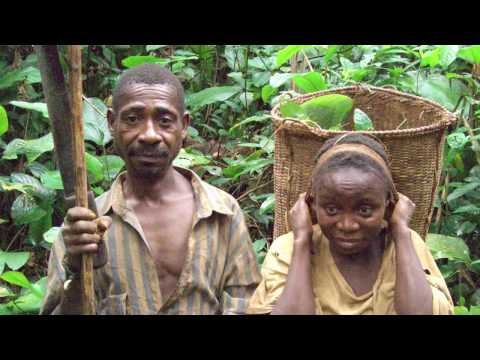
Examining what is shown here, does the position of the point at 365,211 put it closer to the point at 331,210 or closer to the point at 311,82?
the point at 331,210

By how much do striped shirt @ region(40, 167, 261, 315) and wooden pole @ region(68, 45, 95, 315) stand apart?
0.54 m

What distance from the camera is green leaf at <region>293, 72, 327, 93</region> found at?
3.96 meters

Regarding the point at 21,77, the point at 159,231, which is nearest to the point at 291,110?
the point at 159,231

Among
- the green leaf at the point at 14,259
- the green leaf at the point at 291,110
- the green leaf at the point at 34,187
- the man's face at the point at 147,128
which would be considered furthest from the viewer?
the green leaf at the point at 34,187

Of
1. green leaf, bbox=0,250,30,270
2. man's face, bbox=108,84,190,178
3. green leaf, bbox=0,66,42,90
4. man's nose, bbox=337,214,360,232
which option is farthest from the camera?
green leaf, bbox=0,66,42,90

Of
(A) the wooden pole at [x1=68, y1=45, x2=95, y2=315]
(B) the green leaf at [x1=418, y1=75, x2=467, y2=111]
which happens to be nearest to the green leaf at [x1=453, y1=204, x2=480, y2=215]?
(B) the green leaf at [x1=418, y1=75, x2=467, y2=111]

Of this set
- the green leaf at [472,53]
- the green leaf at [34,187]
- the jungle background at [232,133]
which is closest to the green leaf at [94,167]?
the jungle background at [232,133]

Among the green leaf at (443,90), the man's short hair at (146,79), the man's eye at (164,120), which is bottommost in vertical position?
the man's eye at (164,120)

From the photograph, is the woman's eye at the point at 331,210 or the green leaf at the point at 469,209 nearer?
the woman's eye at the point at 331,210

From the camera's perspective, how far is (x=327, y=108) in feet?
11.7

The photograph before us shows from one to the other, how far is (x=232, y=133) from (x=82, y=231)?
8.37ft

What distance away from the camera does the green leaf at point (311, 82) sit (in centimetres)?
396

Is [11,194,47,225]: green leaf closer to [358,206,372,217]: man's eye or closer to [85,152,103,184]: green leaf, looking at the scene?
[85,152,103,184]: green leaf

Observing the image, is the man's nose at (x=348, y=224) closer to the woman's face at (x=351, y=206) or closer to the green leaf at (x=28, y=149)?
the woman's face at (x=351, y=206)
